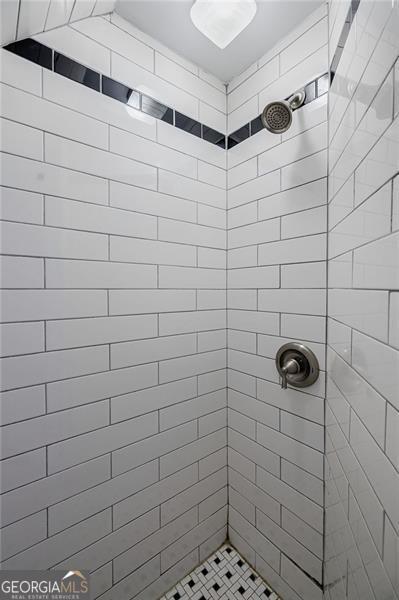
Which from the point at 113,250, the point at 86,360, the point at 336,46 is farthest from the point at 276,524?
the point at 336,46

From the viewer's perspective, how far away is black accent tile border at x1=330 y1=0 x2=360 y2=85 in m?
0.62

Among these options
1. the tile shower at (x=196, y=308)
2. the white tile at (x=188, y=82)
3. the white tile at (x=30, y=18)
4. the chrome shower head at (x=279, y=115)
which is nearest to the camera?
the tile shower at (x=196, y=308)

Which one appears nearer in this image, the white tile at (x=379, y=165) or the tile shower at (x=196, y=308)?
the white tile at (x=379, y=165)

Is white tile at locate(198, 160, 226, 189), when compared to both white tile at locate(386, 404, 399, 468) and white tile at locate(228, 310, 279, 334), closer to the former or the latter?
white tile at locate(228, 310, 279, 334)

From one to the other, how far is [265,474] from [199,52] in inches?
75.7

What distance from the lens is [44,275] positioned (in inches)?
32.2

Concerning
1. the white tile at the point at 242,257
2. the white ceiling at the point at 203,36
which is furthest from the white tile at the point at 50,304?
the white ceiling at the point at 203,36

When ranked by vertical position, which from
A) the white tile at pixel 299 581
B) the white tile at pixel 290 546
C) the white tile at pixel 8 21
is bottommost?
the white tile at pixel 299 581

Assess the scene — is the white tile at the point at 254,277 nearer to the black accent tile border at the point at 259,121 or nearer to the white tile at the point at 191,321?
the white tile at the point at 191,321

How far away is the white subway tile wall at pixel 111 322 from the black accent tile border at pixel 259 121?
104mm

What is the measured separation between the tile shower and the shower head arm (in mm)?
50

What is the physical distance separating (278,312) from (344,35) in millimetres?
881

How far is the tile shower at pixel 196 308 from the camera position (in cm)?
55

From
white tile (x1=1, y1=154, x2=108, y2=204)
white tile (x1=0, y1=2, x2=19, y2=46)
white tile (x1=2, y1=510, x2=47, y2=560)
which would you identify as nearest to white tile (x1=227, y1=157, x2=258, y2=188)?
white tile (x1=1, y1=154, x2=108, y2=204)
